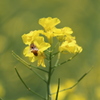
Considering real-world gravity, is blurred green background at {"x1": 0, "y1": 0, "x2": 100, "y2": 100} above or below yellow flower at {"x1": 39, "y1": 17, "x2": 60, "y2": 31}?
below

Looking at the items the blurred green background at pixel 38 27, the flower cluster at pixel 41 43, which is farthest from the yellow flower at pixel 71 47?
the blurred green background at pixel 38 27

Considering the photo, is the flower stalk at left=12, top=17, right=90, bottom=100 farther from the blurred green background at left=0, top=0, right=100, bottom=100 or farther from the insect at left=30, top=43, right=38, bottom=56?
the blurred green background at left=0, top=0, right=100, bottom=100

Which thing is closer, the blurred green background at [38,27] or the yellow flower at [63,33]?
the yellow flower at [63,33]

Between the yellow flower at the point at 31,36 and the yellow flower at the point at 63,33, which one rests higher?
the yellow flower at the point at 31,36

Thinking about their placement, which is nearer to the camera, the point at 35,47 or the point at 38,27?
the point at 35,47

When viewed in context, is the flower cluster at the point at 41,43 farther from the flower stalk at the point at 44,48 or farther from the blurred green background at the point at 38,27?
the blurred green background at the point at 38,27

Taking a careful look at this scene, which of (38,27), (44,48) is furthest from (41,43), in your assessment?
(38,27)

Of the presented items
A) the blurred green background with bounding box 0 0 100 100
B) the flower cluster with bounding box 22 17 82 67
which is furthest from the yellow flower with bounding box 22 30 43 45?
the blurred green background with bounding box 0 0 100 100

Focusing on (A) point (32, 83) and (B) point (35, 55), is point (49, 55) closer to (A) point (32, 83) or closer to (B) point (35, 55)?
(B) point (35, 55)

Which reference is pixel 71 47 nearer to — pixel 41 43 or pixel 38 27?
pixel 41 43
